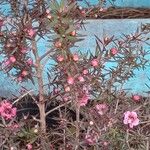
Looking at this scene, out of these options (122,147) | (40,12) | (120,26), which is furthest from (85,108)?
(120,26)

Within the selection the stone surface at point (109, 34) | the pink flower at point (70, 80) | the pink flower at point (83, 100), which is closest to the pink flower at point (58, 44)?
the pink flower at point (70, 80)

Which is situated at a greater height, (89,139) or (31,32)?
(31,32)

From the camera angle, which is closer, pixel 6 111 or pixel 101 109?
pixel 101 109

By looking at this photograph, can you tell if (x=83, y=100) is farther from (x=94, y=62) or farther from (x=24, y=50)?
(x=24, y=50)

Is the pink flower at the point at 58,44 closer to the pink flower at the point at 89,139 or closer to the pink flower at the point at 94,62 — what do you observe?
the pink flower at the point at 94,62

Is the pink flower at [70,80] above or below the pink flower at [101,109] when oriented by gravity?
above

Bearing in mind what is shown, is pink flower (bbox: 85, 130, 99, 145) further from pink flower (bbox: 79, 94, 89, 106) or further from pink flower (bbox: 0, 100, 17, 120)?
pink flower (bbox: 0, 100, 17, 120)

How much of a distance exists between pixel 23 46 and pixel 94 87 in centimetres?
30

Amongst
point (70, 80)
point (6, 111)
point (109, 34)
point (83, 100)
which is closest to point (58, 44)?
point (70, 80)

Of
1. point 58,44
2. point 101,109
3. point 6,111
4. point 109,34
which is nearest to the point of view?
point 58,44

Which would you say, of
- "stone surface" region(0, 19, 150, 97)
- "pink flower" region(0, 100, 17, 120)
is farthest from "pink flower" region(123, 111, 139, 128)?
"stone surface" region(0, 19, 150, 97)

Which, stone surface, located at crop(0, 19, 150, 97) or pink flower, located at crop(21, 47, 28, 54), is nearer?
pink flower, located at crop(21, 47, 28, 54)

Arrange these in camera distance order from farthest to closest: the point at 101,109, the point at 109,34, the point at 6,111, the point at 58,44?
1. the point at 109,34
2. the point at 6,111
3. the point at 101,109
4. the point at 58,44

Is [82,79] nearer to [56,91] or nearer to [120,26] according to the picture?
[56,91]
